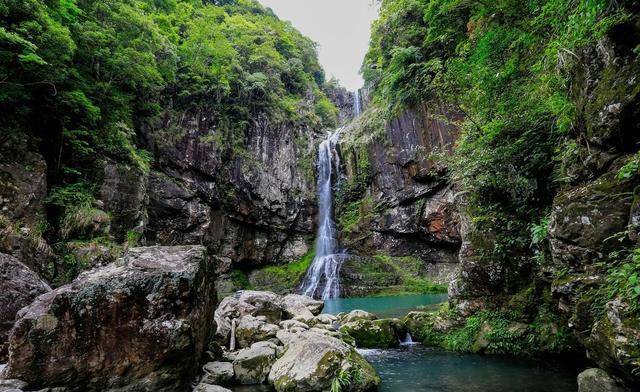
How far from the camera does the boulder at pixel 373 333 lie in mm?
8766

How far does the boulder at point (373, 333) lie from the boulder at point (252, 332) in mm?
2146

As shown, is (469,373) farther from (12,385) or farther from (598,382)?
(12,385)

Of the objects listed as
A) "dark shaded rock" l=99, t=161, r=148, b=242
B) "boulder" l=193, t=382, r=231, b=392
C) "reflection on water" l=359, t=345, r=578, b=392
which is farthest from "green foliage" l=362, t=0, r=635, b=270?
"dark shaded rock" l=99, t=161, r=148, b=242

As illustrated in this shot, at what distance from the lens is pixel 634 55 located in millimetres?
4113

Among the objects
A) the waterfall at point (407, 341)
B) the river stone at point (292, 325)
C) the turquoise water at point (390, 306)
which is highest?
the river stone at point (292, 325)

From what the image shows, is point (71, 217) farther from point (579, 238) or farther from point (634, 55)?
point (634, 55)

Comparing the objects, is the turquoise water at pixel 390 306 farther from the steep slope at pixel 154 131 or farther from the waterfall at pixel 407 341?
the steep slope at pixel 154 131

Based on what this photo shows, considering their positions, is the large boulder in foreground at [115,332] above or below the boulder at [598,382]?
above

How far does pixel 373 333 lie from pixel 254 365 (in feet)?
12.2

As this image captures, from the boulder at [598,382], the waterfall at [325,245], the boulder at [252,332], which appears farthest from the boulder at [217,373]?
the waterfall at [325,245]

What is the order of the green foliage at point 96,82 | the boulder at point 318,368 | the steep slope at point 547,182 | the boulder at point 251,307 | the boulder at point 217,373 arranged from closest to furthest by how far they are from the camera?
the steep slope at point 547,182, the boulder at point 318,368, the boulder at point 217,373, the boulder at point 251,307, the green foliage at point 96,82

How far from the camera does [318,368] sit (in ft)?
18.2

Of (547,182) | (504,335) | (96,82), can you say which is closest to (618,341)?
(504,335)

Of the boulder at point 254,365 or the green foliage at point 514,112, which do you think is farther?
the boulder at point 254,365
